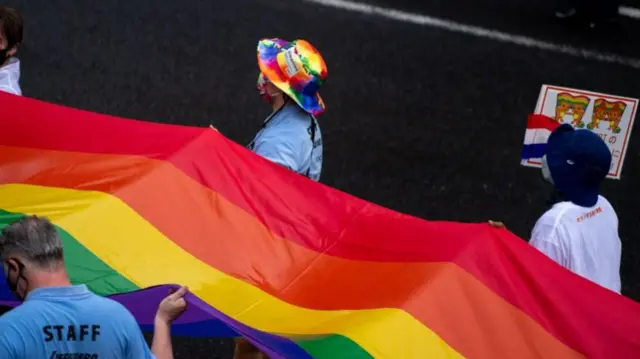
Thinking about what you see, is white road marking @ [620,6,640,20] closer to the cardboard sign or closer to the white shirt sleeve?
the cardboard sign

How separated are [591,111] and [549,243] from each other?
128 cm

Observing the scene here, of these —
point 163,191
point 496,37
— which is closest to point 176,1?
point 496,37

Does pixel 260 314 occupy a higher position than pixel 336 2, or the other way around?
pixel 336 2

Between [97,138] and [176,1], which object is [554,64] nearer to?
[176,1]

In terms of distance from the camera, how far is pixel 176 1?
9953 mm

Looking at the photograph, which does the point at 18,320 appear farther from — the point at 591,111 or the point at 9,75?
the point at 591,111

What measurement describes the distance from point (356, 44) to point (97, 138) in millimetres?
4234

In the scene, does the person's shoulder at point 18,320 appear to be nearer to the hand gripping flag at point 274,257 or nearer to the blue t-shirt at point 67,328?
the blue t-shirt at point 67,328

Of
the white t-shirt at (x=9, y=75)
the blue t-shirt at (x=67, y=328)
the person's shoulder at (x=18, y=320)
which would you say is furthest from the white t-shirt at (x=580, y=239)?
the white t-shirt at (x=9, y=75)

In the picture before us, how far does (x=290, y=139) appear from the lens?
555 centimetres

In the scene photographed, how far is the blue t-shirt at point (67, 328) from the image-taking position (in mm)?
3574

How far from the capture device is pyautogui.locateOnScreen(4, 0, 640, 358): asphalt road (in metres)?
8.01

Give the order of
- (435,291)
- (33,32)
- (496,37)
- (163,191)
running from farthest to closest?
(496,37), (33,32), (163,191), (435,291)

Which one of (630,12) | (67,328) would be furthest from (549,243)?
(630,12)
